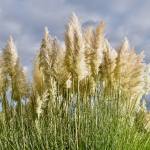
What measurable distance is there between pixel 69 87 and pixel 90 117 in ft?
1.41

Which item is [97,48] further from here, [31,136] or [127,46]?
[31,136]

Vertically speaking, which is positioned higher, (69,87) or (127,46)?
(127,46)

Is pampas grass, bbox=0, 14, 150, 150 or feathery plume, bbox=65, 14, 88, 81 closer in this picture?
feathery plume, bbox=65, 14, 88, 81

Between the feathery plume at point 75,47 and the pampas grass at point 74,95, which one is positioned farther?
the pampas grass at point 74,95

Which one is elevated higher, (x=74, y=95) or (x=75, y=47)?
(x=75, y=47)

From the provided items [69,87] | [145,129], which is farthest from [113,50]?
[145,129]

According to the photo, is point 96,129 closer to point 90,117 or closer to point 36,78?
point 90,117

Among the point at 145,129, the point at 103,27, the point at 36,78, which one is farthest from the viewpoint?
the point at 145,129

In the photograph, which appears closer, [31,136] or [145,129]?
[31,136]

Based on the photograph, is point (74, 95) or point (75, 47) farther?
point (74, 95)

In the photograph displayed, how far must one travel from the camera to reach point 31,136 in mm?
6289

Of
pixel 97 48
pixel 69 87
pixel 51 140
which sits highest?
pixel 97 48

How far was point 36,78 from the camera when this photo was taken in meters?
6.69

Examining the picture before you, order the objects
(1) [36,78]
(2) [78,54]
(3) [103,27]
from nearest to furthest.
Answer: (2) [78,54], (3) [103,27], (1) [36,78]
